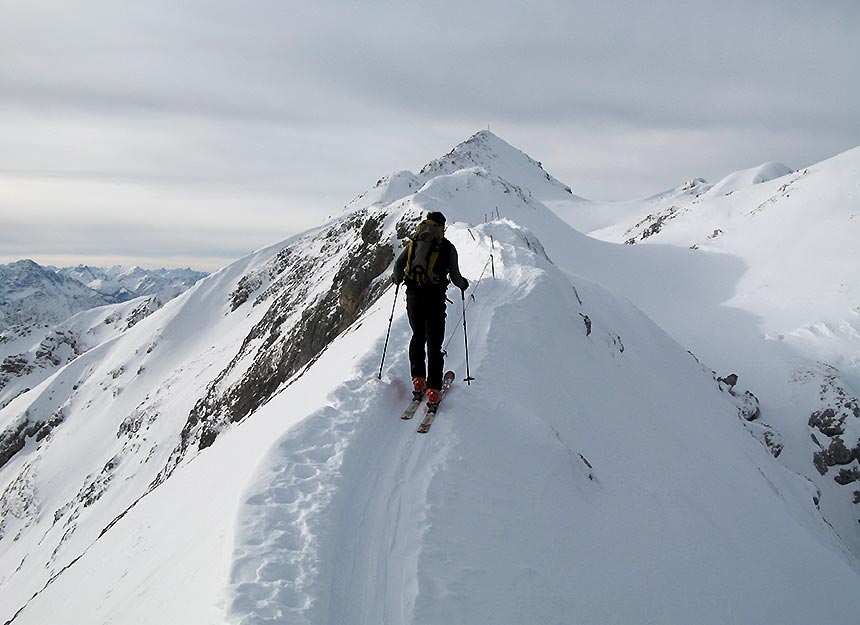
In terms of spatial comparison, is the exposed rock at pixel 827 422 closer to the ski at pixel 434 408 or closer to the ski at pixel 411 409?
the ski at pixel 434 408

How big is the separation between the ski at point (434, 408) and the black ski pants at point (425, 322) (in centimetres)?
35

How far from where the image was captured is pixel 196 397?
161 feet

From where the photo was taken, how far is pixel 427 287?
8.00 meters

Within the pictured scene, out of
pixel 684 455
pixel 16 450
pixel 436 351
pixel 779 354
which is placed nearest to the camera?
pixel 436 351

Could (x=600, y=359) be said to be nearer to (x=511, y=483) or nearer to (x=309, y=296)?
(x=511, y=483)

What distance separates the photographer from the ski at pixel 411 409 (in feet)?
25.0

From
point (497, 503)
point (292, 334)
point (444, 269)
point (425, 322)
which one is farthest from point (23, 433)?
point (497, 503)

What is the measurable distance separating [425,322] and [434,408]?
4.81 feet

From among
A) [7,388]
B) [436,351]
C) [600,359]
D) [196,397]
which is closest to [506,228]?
[600,359]

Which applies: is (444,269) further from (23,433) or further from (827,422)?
(23,433)

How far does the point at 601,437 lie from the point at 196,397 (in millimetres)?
48547

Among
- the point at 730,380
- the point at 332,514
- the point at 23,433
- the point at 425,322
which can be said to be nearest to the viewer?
the point at 332,514

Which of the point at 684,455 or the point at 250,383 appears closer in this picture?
the point at 684,455

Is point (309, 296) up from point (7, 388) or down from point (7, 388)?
up
